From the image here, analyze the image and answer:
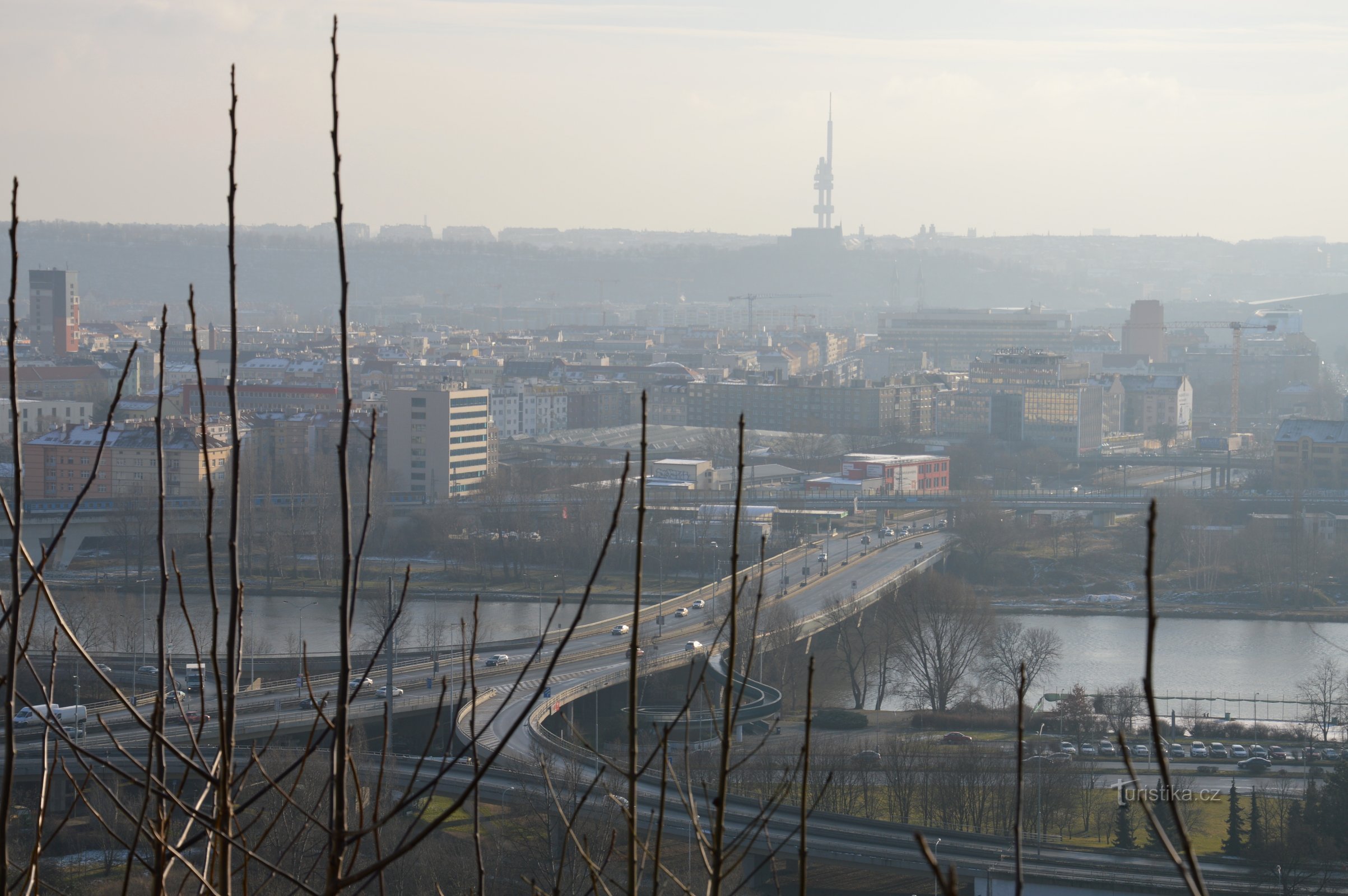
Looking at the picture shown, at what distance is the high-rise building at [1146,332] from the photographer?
70.3 feet

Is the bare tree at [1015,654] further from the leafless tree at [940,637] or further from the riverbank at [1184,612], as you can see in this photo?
the riverbank at [1184,612]

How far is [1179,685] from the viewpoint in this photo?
5746mm

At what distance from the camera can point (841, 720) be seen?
5223mm

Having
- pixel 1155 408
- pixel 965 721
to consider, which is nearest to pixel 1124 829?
pixel 965 721

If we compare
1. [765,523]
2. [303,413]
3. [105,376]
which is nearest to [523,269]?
[105,376]

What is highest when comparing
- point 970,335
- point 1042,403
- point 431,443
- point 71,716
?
point 970,335

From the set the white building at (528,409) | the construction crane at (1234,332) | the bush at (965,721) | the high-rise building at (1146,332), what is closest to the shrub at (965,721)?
the bush at (965,721)

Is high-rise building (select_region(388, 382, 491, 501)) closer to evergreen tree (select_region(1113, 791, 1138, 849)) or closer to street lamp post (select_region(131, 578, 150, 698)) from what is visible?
street lamp post (select_region(131, 578, 150, 698))

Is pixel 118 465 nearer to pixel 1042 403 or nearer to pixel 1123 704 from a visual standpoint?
pixel 1123 704

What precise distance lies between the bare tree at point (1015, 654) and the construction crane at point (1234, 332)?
31.7ft

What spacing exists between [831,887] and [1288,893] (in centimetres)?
98

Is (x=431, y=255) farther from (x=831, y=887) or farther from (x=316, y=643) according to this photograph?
(x=831, y=887)

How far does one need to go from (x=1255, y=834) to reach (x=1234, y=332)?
15.1 meters

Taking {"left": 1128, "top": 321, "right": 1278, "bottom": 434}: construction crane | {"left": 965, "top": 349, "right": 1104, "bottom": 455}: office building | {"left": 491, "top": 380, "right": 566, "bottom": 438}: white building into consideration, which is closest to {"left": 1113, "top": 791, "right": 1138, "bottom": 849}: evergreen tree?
{"left": 965, "top": 349, "right": 1104, "bottom": 455}: office building
